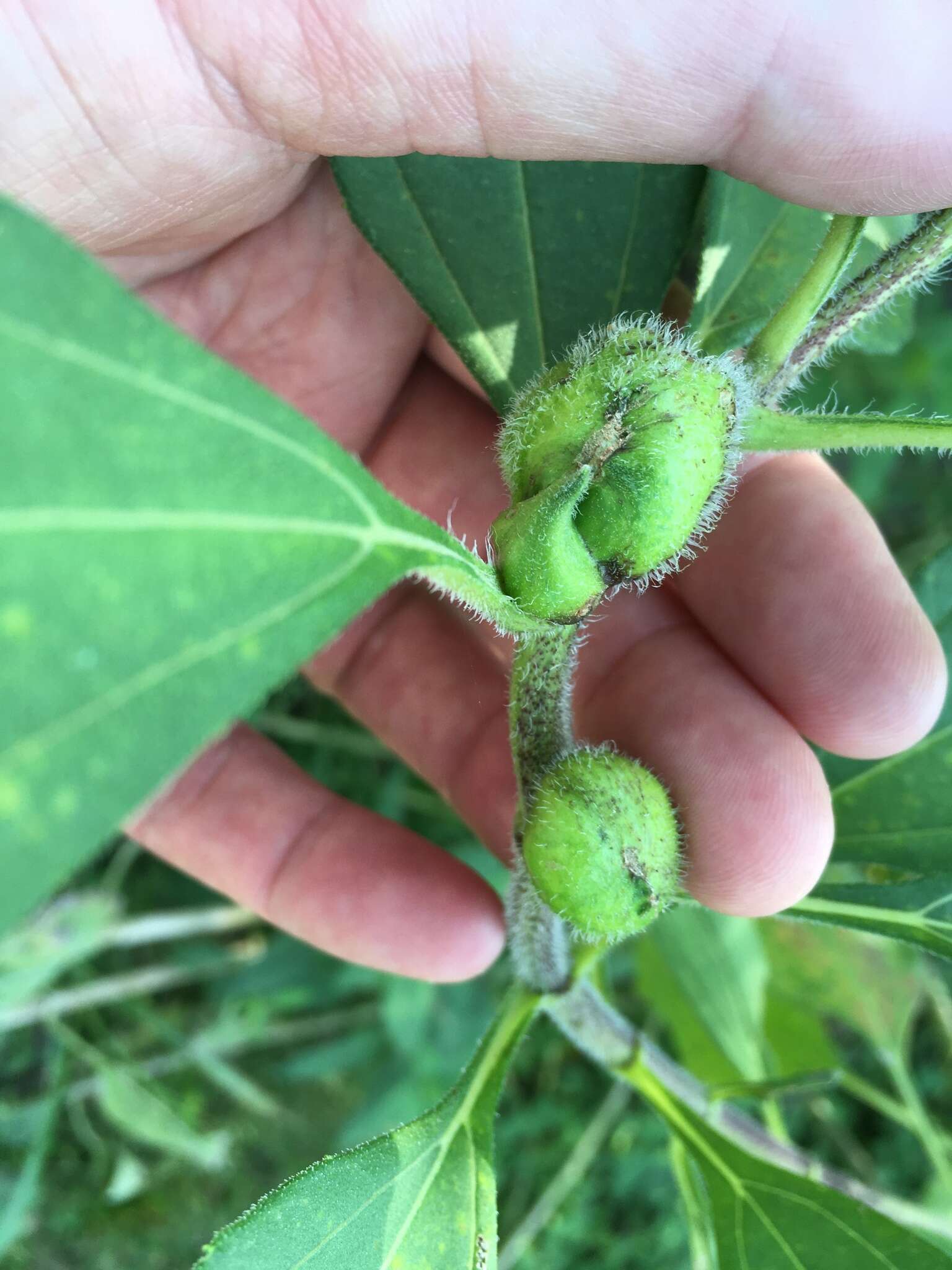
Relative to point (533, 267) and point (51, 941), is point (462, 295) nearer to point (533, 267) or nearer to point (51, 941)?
point (533, 267)

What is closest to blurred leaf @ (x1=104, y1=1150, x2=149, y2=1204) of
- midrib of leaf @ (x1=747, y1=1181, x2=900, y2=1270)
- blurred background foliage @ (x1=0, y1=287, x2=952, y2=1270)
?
blurred background foliage @ (x1=0, y1=287, x2=952, y2=1270)

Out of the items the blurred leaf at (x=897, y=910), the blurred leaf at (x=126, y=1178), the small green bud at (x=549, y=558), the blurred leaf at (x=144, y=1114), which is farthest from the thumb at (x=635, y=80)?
the blurred leaf at (x=126, y=1178)

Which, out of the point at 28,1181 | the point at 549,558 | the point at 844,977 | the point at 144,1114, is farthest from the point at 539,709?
the point at 28,1181

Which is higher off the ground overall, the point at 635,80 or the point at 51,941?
the point at 635,80

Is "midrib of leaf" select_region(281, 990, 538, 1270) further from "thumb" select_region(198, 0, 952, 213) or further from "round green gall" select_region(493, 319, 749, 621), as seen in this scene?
"thumb" select_region(198, 0, 952, 213)

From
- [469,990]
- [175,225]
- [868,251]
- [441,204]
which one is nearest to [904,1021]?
[469,990]

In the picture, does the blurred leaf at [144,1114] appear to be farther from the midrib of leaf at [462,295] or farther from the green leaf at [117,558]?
the green leaf at [117,558]
